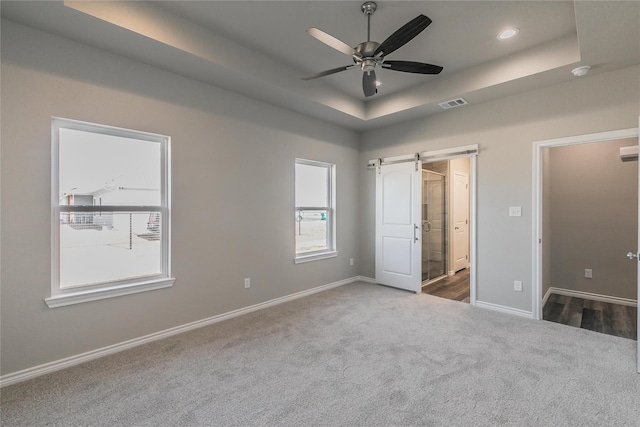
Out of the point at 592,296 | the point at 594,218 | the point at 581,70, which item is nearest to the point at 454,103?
the point at 581,70

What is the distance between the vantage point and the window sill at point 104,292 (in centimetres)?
243

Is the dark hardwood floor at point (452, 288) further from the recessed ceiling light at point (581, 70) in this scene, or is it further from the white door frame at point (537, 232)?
the recessed ceiling light at point (581, 70)

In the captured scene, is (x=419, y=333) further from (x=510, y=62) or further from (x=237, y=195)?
(x=510, y=62)

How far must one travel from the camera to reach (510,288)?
3.70m

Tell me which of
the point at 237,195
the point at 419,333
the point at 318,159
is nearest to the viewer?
the point at 419,333

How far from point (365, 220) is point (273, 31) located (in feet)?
11.1

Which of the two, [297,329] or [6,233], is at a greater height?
[6,233]

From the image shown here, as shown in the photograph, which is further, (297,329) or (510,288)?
(510,288)

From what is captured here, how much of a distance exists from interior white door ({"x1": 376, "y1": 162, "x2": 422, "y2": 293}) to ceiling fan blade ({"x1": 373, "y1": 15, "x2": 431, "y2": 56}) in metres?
2.48

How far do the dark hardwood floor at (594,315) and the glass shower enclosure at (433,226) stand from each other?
68.0 inches

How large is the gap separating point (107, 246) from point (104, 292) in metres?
0.42

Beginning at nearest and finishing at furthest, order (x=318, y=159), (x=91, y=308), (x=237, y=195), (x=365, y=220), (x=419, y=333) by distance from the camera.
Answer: (x=91, y=308) → (x=419, y=333) → (x=237, y=195) → (x=318, y=159) → (x=365, y=220)

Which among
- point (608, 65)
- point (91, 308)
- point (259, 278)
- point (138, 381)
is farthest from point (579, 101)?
point (91, 308)

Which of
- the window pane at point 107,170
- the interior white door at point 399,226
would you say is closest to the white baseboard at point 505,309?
the interior white door at point 399,226
